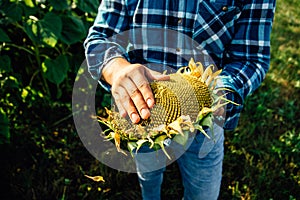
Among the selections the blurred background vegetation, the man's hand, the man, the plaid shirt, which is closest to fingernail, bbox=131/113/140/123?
the man's hand

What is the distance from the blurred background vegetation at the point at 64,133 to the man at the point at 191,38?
2.33 ft

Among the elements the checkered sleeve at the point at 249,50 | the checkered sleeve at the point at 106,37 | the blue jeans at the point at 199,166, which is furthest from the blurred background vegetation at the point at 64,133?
the checkered sleeve at the point at 249,50

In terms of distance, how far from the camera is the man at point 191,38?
1.08m

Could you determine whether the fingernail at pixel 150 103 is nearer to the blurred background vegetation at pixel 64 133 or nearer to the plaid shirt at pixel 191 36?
the plaid shirt at pixel 191 36

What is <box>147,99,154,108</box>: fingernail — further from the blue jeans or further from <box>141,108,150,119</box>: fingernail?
the blue jeans

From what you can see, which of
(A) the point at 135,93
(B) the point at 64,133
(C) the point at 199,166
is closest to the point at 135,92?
(A) the point at 135,93

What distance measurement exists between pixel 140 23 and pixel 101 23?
0.43 ft

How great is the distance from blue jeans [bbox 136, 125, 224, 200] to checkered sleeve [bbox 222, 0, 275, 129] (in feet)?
0.46

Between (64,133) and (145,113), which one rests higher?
(145,113)

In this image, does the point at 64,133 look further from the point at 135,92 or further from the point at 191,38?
the point at 135,92

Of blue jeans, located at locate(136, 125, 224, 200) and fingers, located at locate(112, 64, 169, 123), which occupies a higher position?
fingers, located at locate(112, 64, 169, 123)

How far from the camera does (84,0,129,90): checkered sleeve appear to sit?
3.72 feet

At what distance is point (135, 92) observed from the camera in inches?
33.0

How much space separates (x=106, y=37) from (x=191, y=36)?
10.7 inches
